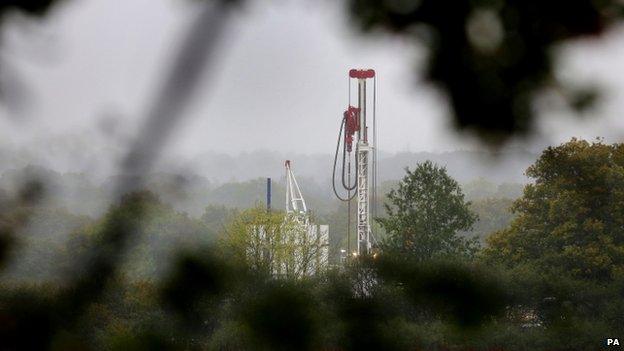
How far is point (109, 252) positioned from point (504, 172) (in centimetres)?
44

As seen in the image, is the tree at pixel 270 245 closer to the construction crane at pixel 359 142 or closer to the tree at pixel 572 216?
the construction crane at pixel 359 142

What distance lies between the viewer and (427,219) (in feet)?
4.06

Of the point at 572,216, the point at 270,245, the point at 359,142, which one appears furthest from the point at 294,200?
the point at 572,216

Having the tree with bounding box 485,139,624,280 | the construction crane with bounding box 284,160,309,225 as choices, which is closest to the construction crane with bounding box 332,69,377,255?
the construction crane with bounding box 284,160,309,225

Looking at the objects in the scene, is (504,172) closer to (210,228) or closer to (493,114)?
(493,114)

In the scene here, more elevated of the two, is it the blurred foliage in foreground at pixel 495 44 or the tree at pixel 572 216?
the blurred foliage in foreground at pixel 495 44

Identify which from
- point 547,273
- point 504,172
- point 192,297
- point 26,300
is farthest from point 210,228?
point 547,273

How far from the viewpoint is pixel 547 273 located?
44.0 inches

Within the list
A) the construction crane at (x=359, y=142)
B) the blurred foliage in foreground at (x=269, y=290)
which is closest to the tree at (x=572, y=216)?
the blurred foliage in foreground at (x=269, y=290)

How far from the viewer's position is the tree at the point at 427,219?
1.09 meters

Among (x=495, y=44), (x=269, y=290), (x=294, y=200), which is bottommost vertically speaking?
(x=269, y=290)

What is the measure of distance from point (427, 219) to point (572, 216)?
0.27 metres

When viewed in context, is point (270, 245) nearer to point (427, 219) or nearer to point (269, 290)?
point (269, 290)

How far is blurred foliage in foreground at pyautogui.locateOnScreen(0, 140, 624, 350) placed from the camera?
0.93 m
